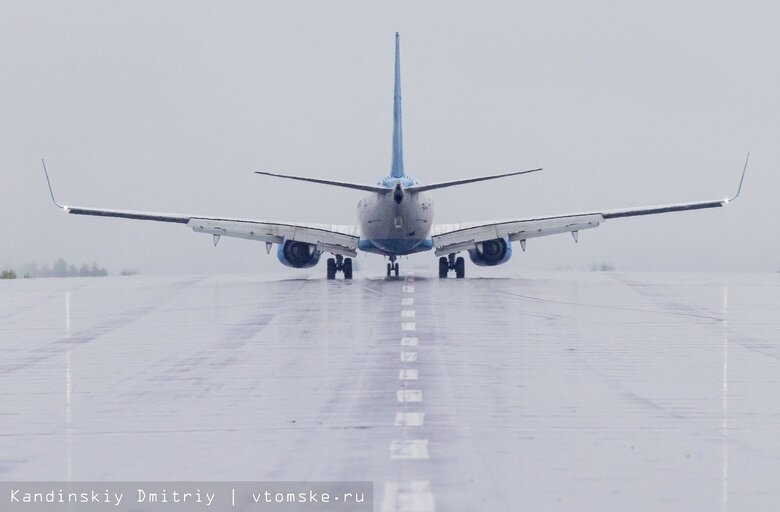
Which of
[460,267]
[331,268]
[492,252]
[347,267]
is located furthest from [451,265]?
[331,268]

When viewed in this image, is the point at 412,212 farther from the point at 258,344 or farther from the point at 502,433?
the point at 502,433

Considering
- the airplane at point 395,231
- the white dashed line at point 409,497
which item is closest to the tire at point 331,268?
the airplane at point 395,231

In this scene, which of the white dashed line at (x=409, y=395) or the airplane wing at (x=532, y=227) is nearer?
the white dashed line at (x=409, y=395)

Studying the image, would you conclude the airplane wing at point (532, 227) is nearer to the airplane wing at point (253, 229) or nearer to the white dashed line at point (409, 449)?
the airplane wing at point (253, 229)

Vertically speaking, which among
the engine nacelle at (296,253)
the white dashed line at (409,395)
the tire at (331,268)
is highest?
the engine nacelle at (296,253)

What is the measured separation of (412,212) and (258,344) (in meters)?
25.4

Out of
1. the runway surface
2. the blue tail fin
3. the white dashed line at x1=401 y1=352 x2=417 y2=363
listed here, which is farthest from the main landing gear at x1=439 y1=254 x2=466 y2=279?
the white dashed line at x1=401 y1=352 x2=417 y2=363

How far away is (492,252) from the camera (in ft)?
164

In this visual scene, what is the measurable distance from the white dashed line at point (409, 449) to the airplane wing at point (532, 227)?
117 feet

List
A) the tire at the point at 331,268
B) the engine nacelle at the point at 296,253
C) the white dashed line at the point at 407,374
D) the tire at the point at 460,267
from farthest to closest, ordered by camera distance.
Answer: the tire at the point at 460,267 < the tire at the point at 331,268 < the engine nacelle at the point at 296,253 < the white dashed line at the point at 407,374

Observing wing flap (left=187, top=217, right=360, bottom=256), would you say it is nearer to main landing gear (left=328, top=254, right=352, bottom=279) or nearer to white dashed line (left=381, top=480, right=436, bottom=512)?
main landing gear (left=328, top=254, right=352, bottom=279)

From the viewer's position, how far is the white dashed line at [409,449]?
39.3 ft

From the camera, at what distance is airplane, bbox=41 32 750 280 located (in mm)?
47719

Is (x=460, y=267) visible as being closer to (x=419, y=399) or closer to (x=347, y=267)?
(x=347, y=267)
